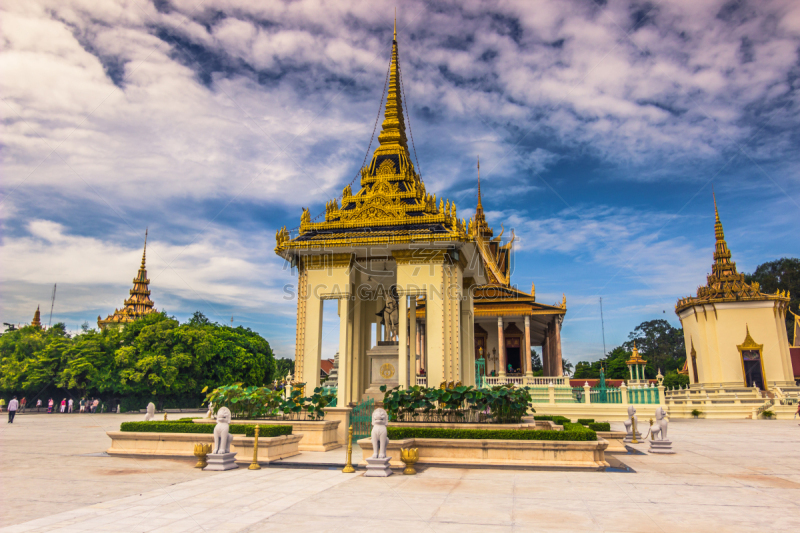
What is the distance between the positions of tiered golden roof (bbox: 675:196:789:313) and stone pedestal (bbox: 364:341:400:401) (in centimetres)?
3470

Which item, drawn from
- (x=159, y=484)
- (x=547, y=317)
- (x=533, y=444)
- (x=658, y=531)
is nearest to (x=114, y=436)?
(x=159, y=484)

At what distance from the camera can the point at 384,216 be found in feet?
64.8

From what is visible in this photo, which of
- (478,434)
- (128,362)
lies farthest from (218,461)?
(128,362)

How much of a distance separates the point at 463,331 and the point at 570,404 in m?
8.84

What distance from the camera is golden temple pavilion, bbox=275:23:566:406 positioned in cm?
1867

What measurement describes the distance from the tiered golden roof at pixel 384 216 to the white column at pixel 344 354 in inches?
98.8

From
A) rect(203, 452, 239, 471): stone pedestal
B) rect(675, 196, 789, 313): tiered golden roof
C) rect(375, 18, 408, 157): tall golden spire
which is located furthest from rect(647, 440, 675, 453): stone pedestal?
rect(675, 196, 789, 313): tiered golden roof

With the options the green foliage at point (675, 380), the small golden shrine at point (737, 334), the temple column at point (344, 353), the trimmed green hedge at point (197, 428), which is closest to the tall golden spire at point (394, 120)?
the temple column at point (344, 353)

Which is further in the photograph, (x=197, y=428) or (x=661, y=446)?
(x=661, y=446)

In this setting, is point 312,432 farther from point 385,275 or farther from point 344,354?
point 385,275

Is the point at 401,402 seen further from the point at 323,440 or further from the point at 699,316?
the point at 699,316

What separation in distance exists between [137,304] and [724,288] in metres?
64.0

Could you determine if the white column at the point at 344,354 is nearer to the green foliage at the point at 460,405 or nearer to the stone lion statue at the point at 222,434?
the green foliage at the point at 460,405

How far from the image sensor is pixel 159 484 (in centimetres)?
883
